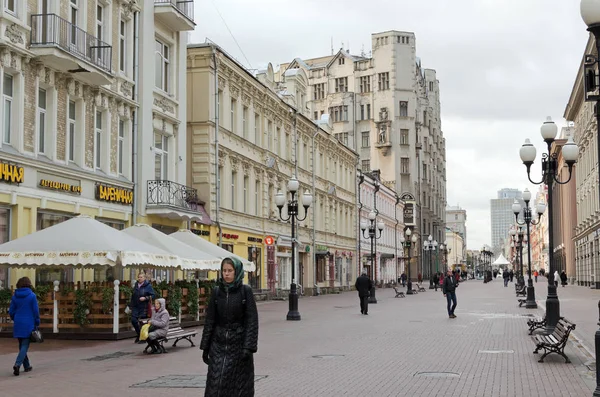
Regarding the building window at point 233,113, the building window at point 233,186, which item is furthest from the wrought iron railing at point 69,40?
the building window at point 233,186

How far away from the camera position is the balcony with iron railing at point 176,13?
2812 cm

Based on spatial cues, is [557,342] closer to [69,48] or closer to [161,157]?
[69,48]

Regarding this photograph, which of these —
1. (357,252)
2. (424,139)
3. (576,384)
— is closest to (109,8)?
(576,384)

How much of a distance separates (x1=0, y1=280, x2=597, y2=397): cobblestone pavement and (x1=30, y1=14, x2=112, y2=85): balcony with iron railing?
303 inches

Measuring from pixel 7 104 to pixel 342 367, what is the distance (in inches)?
477

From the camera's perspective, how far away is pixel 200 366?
13.4 meters

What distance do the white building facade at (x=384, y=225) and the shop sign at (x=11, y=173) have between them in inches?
1744

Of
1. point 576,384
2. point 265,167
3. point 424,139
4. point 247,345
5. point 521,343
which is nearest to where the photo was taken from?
point 247,345

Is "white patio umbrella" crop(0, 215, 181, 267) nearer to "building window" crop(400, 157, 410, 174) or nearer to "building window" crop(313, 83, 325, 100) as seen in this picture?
"building window" crop(400, 157, 410, 174)

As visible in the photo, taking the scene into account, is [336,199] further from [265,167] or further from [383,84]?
[383,84]

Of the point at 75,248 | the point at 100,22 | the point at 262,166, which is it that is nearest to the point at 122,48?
the point at 100,22

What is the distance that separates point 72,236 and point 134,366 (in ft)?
19.9

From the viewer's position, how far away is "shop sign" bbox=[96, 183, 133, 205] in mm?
24250

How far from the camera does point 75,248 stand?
18.2 meters
